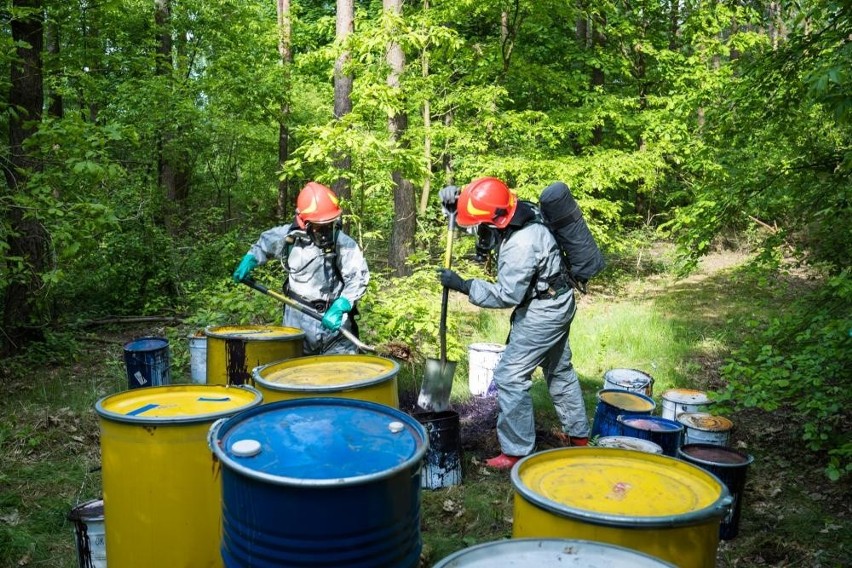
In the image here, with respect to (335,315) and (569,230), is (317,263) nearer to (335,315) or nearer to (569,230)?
(335,315)

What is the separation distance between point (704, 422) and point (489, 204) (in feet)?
6.86

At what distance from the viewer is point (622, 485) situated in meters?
2.40

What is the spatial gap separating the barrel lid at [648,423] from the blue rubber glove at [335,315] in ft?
6.43

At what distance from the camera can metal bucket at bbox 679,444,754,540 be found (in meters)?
3.81

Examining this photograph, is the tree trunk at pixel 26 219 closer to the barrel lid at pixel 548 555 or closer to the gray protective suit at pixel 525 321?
the gray protective suit at pixel 525 321

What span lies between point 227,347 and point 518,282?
1960 millimetres

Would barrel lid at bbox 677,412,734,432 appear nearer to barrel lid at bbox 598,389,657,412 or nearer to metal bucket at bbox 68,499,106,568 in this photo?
barrel lid at bbox 598,389,657,412

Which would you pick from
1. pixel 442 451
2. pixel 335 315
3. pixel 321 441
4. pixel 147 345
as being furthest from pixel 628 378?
pixel 147 345

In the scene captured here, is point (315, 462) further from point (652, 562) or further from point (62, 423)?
point (62, 423)

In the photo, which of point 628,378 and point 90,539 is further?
point 628,378

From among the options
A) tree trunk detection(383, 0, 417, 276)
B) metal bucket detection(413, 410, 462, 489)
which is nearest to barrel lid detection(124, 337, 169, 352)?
metal bucket detection(413, 410, 462, 489)

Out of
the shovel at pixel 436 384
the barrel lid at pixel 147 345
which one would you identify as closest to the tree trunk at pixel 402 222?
the barrel lid at pixel 147 345

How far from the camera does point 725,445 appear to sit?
4.42 metres

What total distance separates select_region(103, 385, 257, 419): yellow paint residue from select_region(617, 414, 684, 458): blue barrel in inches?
93.2
